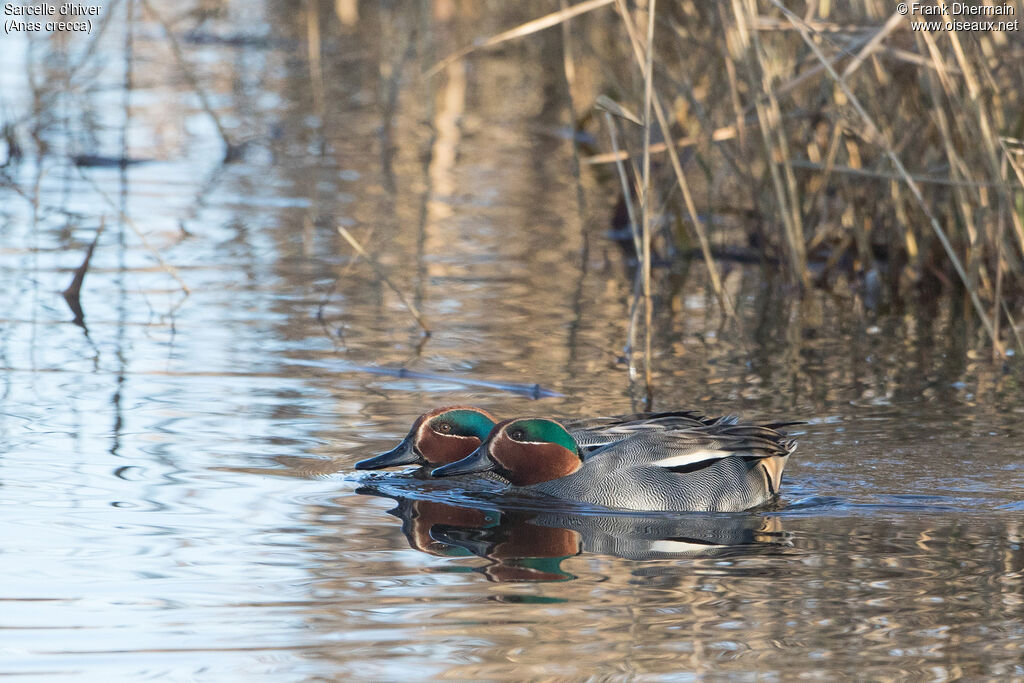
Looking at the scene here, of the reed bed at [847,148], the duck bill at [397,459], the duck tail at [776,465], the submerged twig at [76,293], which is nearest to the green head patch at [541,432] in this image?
the duck bill at [397,459]

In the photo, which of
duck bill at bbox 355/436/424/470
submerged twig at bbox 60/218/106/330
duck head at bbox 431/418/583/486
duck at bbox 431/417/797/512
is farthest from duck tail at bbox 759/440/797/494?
submerged twig at bbox 60/218/106/330

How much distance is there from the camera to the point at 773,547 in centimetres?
445

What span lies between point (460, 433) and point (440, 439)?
0.24 ft

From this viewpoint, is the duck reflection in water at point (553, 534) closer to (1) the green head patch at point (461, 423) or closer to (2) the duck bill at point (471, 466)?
(2) the duck bill at point (471, 466)

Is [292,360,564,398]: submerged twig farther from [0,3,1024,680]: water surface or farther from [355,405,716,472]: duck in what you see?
[355,405,716,472]: duck

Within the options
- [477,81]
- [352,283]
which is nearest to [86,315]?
[352,283]

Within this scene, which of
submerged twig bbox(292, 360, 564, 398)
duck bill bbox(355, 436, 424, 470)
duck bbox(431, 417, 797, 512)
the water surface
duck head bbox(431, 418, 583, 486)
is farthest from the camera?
submerged twig bbox(292, 360, 564, 398)

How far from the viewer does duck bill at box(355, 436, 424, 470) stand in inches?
198

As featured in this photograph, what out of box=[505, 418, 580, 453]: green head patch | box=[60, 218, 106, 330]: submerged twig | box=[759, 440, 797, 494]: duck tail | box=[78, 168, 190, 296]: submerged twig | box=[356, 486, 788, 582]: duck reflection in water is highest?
box=[78, 168, 190, 296]: submerged twig

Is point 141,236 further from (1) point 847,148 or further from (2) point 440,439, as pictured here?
(1) point 847,148

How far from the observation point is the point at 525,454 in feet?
16.0

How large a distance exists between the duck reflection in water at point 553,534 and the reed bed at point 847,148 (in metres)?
1.26

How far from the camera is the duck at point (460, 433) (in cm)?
498

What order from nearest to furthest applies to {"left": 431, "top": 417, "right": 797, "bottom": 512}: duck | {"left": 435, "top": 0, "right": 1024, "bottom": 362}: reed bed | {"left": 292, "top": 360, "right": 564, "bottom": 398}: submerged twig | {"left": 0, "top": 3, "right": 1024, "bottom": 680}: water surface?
1. {"left": 0, "top": 3, "right": 1024, "bottom": 680}: water surface
2. {"left": 431, "top": 417, "right": 797, "bottom": 512}: duck
3. {"left": 292, "top": 360, "right": 564, "bottom": 398}: submerged twig
4. {"left": 435, "top": 0, "right": 1024, "bottom": 362}: reed bed
